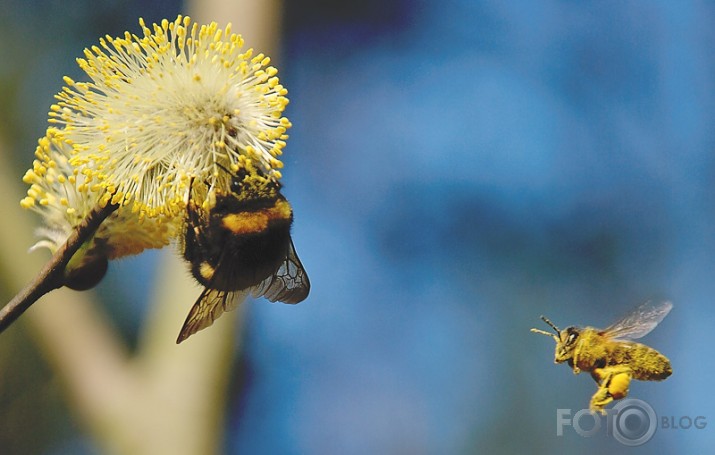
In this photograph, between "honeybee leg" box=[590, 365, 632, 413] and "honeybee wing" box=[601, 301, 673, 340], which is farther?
"honeybee wing" box=[601, 301, 673, 340]

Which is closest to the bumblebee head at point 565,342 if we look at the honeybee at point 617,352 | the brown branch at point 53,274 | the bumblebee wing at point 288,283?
the honeybee at point 617,352

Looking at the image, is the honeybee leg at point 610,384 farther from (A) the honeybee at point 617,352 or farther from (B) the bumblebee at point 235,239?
(B) the bumblebee at point 235,239

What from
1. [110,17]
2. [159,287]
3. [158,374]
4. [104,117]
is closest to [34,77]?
[110,17]

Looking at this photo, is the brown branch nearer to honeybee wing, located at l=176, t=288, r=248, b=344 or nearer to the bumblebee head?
honeybee wing, located at l=176, t=288, r=248, b=344

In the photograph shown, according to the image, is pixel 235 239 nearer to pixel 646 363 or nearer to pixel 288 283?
pixel 288 283

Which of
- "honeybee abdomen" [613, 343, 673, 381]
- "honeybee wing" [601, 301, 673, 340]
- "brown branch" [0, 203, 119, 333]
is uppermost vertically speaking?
"honeybee wing" [601, 301, 673, 340]

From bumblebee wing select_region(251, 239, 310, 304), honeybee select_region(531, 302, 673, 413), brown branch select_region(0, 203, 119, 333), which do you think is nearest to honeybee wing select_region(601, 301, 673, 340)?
honeybee select_region(531, 302, 673, 413)
